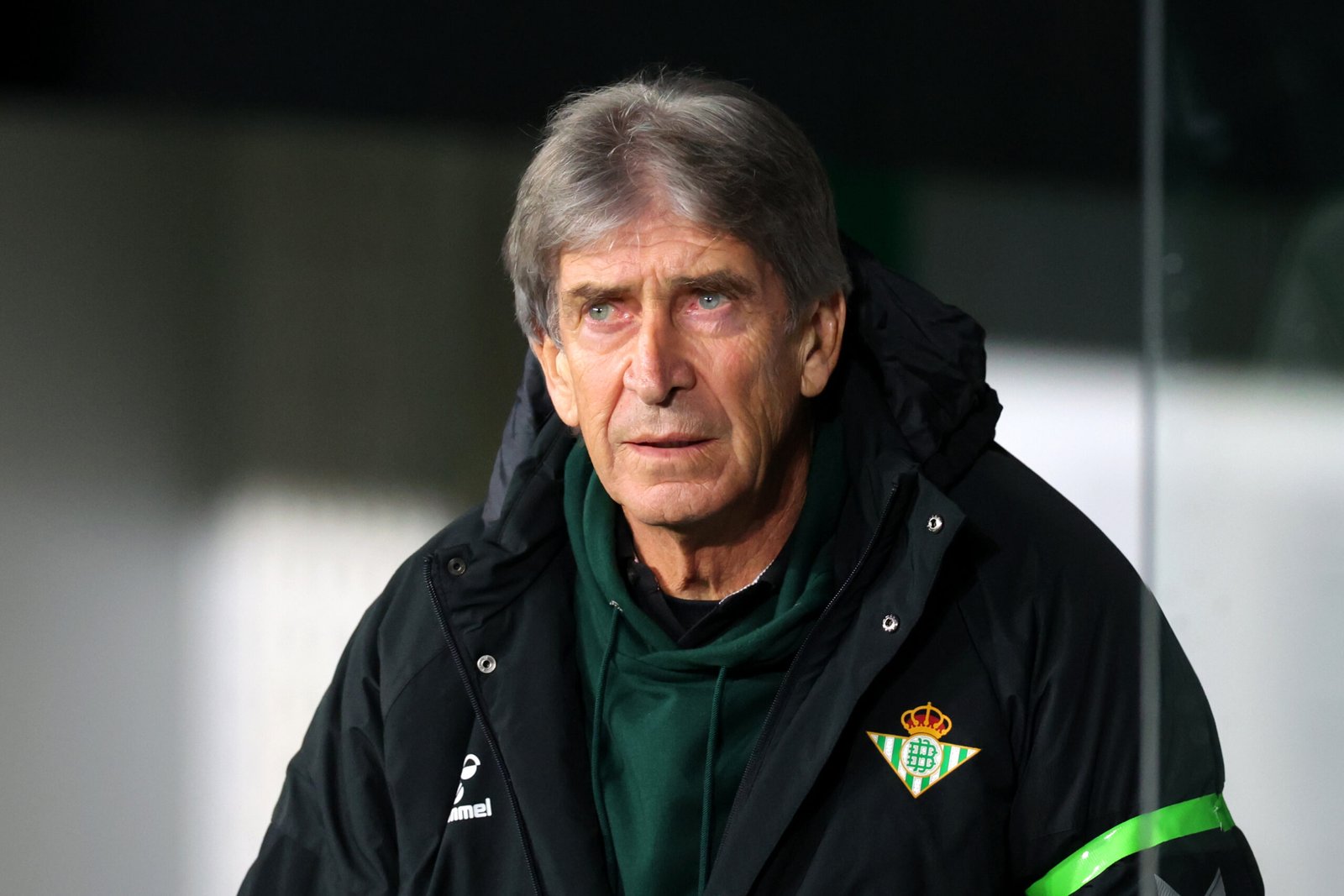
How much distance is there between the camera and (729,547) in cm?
150

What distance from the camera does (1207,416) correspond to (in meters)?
0.84

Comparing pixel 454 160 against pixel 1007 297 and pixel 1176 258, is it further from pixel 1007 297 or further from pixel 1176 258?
pixel 1176 258

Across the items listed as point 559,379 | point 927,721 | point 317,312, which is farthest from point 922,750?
point 317,312

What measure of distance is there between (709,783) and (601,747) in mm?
124

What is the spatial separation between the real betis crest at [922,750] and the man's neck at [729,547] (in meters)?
0.22

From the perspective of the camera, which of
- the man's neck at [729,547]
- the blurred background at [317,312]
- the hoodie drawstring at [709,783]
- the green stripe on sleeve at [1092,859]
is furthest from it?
the blurred background at [317,312]

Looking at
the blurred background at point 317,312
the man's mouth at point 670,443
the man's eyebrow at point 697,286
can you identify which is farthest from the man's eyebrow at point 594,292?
the blurred background at point 317,312

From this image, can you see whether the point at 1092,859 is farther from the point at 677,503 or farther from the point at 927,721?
the point at 677,503

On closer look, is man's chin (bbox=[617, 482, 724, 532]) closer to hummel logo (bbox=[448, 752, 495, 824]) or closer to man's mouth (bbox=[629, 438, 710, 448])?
man's mouth (bbox=[629, 438, 710, 448])

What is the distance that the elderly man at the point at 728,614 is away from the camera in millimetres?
1327

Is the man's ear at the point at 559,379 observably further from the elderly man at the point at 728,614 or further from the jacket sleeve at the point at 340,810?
the jacket sleeve at the point at 340,810

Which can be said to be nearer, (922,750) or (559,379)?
(922,750)

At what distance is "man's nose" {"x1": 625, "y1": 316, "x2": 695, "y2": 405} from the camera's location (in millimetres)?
1398

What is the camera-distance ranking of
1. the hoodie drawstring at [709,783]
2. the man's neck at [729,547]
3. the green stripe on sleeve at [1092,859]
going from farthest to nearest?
the man's neck at [729,547] → the hoodie drawstring at [709,783] → the green stripe on sleeve at [1092,859]
